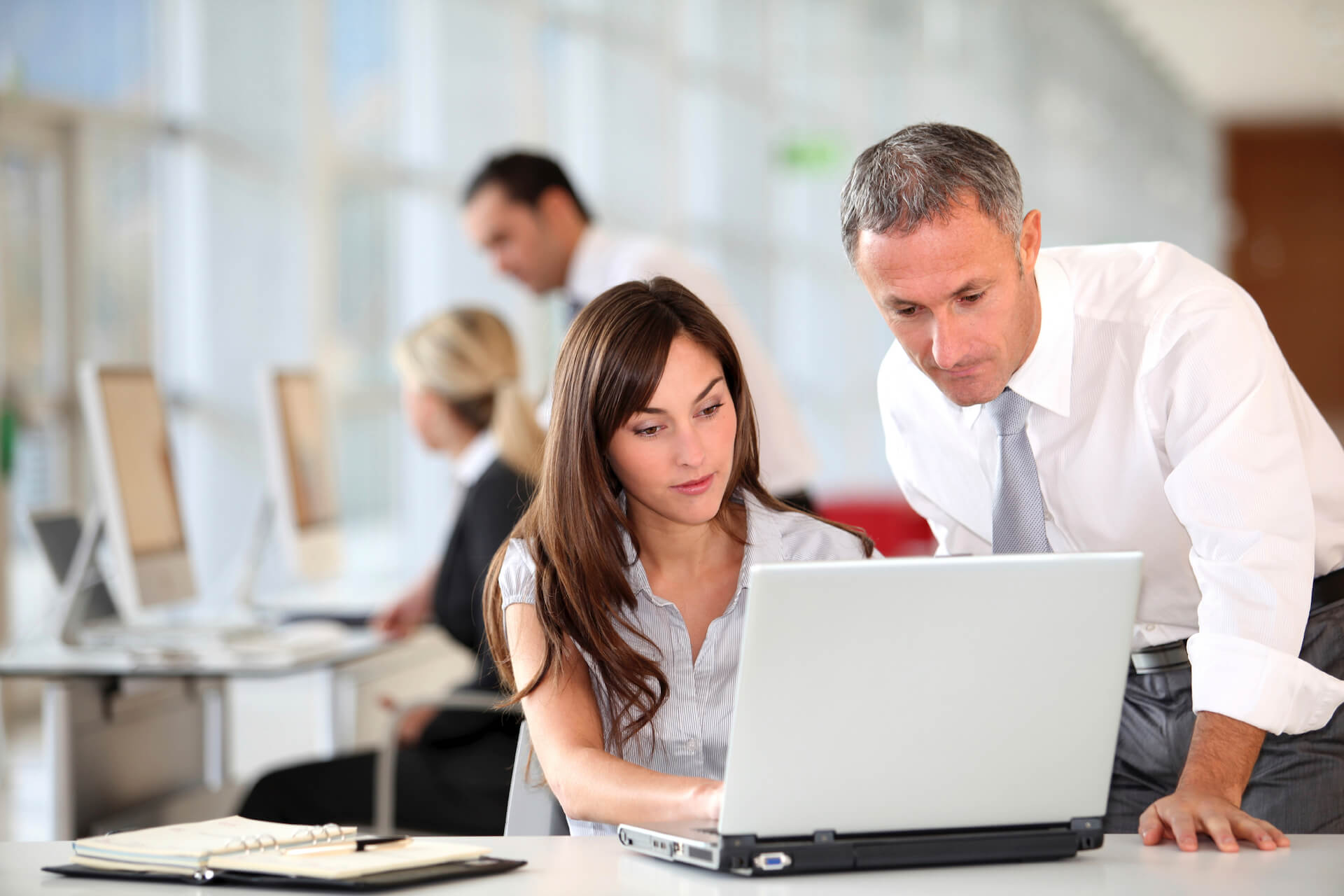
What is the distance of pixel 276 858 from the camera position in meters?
1.26

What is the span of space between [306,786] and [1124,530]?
1.74m

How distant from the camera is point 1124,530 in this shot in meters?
1.80

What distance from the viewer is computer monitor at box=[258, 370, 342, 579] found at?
3.25 meters

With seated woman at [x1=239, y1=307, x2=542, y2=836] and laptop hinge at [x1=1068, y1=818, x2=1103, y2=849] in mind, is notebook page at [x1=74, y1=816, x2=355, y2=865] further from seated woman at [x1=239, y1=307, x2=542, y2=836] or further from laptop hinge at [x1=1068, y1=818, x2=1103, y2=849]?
seated woman at [x1=239, y1=307, x2=542, y2=836]

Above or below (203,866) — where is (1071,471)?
above

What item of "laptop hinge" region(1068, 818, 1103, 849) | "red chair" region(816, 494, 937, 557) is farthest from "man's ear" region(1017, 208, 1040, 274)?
"red chair" region(816, 494, 937, 557)

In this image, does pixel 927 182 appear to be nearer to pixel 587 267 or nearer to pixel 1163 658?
pixel 1163 658

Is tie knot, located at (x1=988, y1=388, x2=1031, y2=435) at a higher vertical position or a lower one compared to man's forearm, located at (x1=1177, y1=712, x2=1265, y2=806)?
higher

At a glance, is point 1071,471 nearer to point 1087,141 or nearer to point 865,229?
point 865,229

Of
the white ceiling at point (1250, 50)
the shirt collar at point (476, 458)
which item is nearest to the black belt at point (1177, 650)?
the shirt collar at point (476, 458)

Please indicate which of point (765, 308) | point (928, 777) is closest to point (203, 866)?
point (928, 777)

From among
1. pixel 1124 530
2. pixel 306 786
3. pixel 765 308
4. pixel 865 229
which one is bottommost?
pixel 306 786

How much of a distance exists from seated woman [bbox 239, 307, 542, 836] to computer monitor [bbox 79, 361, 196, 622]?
488 mm

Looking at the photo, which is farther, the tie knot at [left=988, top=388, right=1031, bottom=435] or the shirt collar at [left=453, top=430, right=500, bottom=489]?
the shirt collar at [left=453, top=430, right=500, bottom=489]
